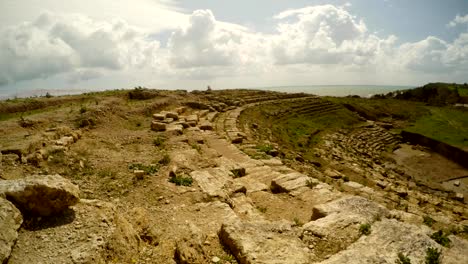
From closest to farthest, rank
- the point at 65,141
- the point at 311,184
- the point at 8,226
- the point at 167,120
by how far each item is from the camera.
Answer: the point at 8,226 → the point at 311,184 → the point at 65,141 → the point at 167,120

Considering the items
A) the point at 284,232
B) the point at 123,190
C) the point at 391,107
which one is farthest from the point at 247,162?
the point at 391,107

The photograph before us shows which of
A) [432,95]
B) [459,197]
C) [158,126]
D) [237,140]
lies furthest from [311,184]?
[432,95]

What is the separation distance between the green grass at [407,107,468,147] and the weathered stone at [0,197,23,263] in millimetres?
27081

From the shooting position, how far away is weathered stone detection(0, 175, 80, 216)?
4480 millimetres

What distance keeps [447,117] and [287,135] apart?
2418cm

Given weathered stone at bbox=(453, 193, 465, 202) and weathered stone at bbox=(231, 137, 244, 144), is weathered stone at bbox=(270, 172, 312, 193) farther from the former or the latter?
weathered stone at bbox=(453, 193, 465, 202)

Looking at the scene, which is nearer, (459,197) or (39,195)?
(39,195)

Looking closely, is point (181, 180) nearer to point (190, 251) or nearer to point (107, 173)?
point (107, 173)

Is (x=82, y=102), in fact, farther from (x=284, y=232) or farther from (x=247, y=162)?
(x=284, y=232)

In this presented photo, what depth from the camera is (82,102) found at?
15.7 meters

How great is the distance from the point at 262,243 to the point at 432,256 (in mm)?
2603

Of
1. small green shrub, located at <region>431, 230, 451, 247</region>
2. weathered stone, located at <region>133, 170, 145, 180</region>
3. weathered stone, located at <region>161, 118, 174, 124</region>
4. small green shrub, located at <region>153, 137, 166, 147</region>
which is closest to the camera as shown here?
small green shrub, located at <region>431, 230, 451, 247</region>

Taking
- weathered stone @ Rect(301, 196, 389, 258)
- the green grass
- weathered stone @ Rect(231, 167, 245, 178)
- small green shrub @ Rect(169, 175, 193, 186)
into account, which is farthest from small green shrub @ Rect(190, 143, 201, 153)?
the green grass

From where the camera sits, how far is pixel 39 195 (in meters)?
4.52
